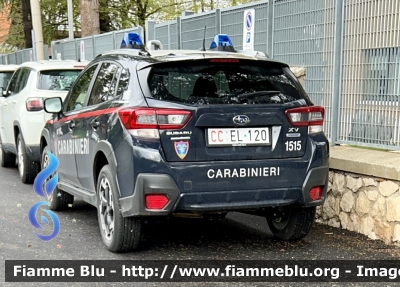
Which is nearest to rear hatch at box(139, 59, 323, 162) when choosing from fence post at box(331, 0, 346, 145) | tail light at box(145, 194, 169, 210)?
tail light at box(145, 194, 169, 210)

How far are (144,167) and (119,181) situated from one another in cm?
35

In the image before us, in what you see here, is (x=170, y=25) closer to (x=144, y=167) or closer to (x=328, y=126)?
(x=328, y=126)

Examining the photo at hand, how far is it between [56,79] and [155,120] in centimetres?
454

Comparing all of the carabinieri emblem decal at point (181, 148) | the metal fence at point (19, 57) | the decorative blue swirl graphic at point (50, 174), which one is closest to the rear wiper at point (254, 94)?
the carabinieri emblem decal at point (181, 148)

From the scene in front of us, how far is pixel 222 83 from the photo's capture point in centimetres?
478


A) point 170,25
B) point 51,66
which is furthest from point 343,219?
point 170,25

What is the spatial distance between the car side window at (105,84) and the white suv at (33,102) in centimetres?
283

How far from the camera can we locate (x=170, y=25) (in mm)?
10914

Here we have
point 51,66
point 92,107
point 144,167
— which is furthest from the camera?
point 51,66

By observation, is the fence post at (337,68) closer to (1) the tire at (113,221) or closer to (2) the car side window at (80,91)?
(2) the car side window at (80,91)

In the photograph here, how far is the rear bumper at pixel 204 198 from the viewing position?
173 inches

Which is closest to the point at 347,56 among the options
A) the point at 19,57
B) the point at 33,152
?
the point at 33,152

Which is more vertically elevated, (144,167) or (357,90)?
(357,90)

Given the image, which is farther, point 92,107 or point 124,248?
point 92,107
